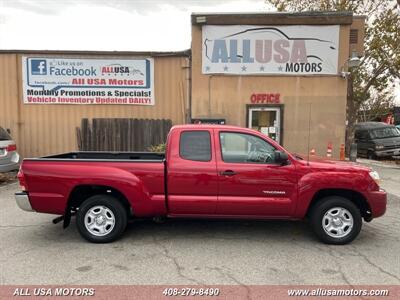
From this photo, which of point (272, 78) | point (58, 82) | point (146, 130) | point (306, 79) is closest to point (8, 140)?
point (58, 82)

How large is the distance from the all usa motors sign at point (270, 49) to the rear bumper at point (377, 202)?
21.7ft

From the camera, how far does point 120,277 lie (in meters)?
4.10

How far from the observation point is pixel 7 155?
9.02m

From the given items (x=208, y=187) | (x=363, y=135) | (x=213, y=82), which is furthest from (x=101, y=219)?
(x=363, y=135)

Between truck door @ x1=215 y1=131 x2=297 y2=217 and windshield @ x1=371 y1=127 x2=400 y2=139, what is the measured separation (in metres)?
16.1

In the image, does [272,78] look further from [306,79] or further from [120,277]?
[120,277]

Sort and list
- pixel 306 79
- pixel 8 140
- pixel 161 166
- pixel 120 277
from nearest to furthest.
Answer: pixel 120 277, pixel 161 166, pixel 8 140, pixel 306 79

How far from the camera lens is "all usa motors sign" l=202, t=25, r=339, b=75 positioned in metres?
11.0

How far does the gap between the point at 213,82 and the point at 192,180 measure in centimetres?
659

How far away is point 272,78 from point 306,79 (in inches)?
40.8

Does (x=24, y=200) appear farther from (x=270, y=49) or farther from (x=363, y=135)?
(x=363, y=135)

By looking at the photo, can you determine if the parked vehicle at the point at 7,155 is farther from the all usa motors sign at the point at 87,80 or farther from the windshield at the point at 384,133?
the windshield at the point at 384,133

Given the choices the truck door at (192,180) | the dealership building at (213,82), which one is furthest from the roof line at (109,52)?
the truck door at (192,180)

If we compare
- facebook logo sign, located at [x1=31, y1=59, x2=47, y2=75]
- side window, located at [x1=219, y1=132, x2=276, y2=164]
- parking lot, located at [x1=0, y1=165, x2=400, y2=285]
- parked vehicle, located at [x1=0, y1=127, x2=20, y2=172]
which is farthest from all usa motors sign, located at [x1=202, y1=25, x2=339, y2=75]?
side window, located at [x1=219, y1=132, x2=276, y2=164]
